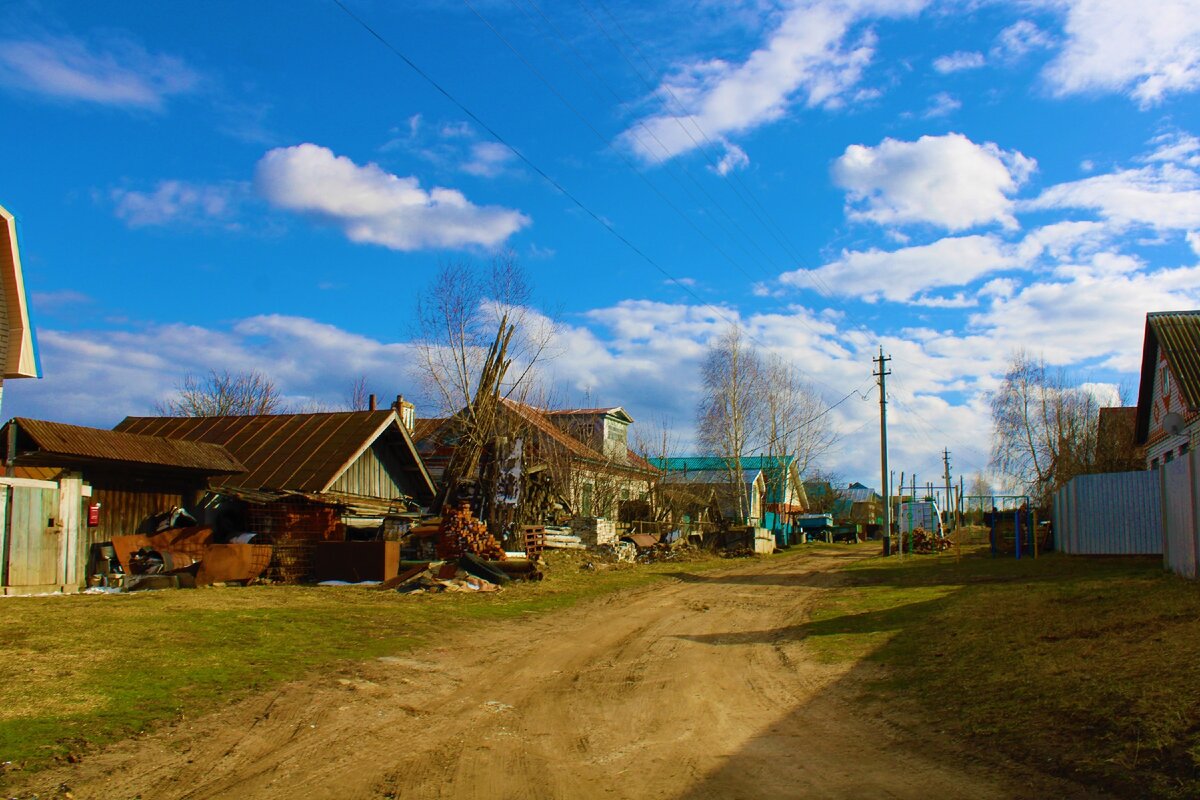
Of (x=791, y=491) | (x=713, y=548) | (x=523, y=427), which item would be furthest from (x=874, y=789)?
(x=791, y=491)

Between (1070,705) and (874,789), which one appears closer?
(874,789)

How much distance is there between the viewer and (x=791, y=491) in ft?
252

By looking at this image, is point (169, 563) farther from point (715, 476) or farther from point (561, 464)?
point (715, 476)

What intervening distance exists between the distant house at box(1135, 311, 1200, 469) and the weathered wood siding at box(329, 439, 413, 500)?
21089 mm

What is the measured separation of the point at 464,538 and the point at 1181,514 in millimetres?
15142

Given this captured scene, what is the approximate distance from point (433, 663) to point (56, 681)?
389cm

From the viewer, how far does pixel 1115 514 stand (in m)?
22.0

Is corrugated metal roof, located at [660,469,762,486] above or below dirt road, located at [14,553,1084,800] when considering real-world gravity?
above

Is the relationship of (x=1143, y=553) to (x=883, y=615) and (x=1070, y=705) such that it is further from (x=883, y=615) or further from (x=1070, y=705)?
(x=1070, y=705)

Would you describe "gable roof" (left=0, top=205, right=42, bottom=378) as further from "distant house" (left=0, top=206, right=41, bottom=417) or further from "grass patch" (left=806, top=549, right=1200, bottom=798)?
"grass patch" (left=806, top=549, right=1200, bottom=798)

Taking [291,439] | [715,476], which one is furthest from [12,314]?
[715,476]

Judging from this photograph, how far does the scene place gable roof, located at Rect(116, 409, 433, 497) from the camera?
24.4m

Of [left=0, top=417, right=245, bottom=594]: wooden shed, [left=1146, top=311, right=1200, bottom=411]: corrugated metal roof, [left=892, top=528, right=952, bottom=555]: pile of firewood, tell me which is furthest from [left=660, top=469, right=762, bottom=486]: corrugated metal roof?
[left=0, top=417, right=245, bottom=594]: wooden shed

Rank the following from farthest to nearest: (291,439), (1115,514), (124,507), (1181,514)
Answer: (291,439)
(1115,514)
(124,507)
(1181,514)
